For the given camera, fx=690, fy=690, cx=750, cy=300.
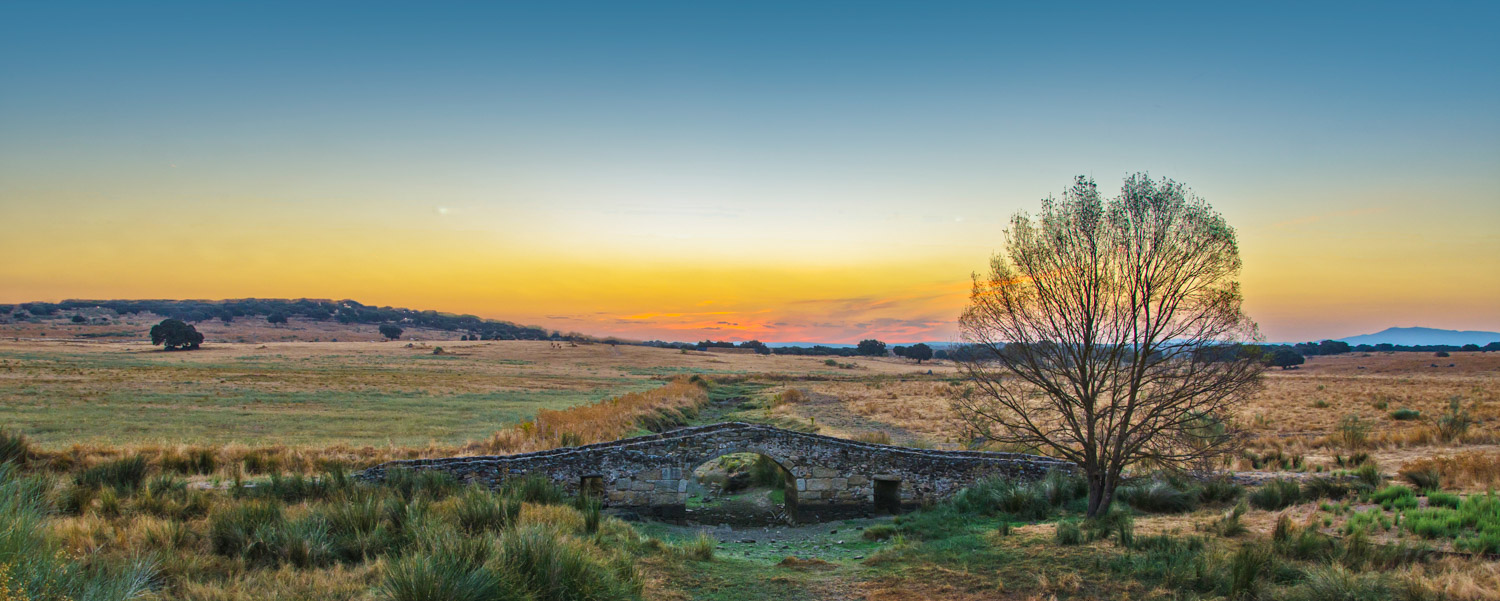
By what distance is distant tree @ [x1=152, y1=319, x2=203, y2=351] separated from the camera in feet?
270

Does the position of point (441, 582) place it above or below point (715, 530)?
above

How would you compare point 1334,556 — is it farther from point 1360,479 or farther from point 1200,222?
point 1360,479

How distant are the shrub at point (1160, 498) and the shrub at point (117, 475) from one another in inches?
963

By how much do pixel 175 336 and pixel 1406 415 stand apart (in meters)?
112

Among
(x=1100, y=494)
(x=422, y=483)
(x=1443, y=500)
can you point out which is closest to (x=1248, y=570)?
(x=1100, y=494)

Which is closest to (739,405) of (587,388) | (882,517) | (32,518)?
(587,388)

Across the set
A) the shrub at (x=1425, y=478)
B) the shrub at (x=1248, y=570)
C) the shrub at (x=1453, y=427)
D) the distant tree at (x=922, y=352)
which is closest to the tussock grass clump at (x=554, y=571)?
the shrub at (x=1248, y=570)

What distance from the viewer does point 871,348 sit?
493 ft

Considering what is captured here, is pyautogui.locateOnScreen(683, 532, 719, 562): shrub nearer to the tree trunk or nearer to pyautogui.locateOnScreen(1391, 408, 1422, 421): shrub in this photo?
the tree trunk

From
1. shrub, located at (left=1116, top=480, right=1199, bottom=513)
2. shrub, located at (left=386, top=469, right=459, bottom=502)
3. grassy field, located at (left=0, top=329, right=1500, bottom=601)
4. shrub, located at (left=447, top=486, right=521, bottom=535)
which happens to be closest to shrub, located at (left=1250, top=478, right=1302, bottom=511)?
grassy field, located at (left=0, top=329, right=1500, bottom=601)

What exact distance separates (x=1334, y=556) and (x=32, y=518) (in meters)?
18.3

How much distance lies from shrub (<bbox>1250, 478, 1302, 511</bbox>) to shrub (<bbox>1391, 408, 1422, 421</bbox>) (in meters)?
24.3

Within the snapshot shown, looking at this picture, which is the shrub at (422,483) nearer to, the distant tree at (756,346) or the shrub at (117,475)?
the shrub at (117,475)

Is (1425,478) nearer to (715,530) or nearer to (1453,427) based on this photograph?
(1453,427)
